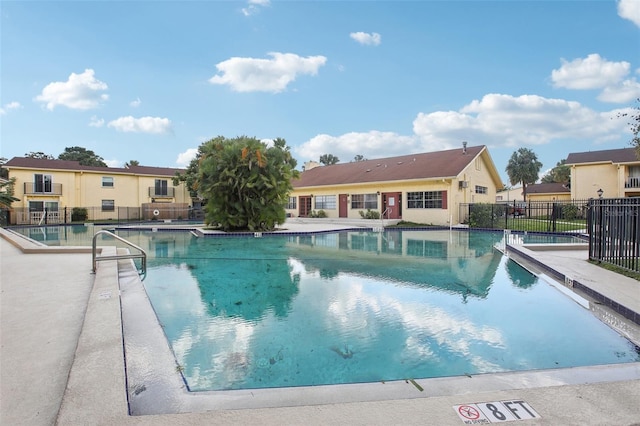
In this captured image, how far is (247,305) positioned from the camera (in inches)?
185

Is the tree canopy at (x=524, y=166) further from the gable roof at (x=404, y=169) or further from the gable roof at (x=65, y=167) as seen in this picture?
the gable roof at (x=65, y=167)

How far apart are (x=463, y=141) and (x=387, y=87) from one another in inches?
314

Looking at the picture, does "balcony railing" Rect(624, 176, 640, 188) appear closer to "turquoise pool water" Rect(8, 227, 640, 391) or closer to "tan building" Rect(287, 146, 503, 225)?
"tan building" Rect(287, 146, 503, 225)

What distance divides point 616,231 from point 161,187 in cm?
3401

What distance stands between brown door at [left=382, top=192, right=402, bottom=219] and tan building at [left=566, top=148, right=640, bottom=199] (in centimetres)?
1618

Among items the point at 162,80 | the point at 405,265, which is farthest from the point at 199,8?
the point at 405,265

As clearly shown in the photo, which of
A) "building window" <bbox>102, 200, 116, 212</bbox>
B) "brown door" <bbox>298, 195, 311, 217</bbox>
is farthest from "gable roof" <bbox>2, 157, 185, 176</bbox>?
"brown door" <bbox>298, 195, 311, 217</bbox>

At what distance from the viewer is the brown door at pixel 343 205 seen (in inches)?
980

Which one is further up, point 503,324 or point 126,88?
point 126,88

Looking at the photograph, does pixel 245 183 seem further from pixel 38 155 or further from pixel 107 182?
pixel 38 155

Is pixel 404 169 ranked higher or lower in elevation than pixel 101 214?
higher

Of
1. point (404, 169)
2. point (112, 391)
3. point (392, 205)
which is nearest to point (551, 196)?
point (404, 169)

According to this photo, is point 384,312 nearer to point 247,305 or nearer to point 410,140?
point 247,305

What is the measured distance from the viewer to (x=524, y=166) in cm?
4253
